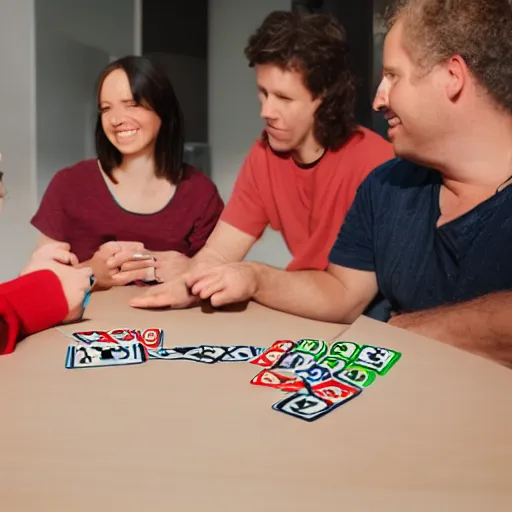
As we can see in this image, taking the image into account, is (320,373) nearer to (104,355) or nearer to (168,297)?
(104,355)

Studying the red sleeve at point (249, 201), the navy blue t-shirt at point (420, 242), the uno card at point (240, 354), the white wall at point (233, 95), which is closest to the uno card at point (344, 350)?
the uno card at point (240, 354)

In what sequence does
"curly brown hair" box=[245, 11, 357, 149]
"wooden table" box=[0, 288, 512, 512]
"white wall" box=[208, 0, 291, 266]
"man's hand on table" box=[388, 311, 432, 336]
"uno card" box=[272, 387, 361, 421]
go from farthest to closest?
"white wall" box=[208, 0, 291, 266] < "curly brown hair" box=[245, 11, 357, 149] < "man's hand on table" box=[388, 311, 432, 336] < "uno card" box=[272, 387, 361, 421] < "wooden table" box=[0, 288, 512, 512]

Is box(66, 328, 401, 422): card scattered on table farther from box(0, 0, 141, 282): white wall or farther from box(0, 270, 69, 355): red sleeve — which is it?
box(0, 0, 141, 282): white wall

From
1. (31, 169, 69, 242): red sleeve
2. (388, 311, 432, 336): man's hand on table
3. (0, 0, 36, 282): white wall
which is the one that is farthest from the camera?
(0, 0, 36, 282): white wall

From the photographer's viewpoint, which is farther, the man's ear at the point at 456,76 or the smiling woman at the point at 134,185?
the smiling woman at the point at 134,185

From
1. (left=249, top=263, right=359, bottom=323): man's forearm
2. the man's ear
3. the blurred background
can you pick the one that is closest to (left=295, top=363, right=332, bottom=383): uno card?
(left=249, top=263, right=359, bottom=323): man's forearm

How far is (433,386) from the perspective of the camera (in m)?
0.83

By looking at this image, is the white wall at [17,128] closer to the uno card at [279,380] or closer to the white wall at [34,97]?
the white wall at [34,97]

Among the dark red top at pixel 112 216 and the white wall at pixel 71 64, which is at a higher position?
the white wall at pixel 71 64

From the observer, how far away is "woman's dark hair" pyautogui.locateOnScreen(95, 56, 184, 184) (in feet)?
5.83

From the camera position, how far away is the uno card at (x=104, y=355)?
2.97 ft

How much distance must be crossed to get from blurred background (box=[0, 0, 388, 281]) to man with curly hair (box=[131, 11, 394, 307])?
22cm

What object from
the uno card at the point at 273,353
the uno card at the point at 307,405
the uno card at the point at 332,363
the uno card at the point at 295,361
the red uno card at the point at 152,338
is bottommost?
the red uno card at the point at 152,338

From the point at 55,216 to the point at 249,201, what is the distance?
21.8 inches
